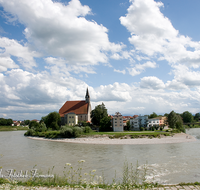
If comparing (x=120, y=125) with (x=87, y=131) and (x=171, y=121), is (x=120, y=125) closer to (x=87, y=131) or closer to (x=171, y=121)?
(x=87, y=131)

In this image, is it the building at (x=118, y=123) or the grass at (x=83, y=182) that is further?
the building at (x=118, y=123)

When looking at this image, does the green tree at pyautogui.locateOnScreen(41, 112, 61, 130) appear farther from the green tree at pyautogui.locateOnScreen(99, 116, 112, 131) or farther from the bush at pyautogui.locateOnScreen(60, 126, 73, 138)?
the green tree at pyautogui.locateOnScreen(99, 116, 112, 131)

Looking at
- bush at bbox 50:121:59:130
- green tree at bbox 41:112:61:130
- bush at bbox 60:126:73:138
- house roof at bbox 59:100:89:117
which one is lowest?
bush at bbox 60:126:73:138

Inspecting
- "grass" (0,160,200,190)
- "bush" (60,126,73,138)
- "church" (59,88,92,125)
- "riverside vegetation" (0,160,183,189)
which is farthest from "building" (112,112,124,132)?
"grass" (0,160,200,190)

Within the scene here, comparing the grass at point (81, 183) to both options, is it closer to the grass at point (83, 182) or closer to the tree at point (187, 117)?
the grass at point (83, 182)

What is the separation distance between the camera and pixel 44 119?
6569cm

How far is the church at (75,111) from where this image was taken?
A: 6800cm

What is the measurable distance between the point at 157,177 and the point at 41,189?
27.8ft

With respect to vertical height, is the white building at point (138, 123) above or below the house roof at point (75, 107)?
below

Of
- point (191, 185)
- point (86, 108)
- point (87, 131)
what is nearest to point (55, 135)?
point (87, 131)

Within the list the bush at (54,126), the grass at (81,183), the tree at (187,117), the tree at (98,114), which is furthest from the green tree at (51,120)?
the tree at (187,117)

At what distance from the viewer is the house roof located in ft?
246

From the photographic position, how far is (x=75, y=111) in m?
75.8

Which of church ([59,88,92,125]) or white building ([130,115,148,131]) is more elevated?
church ([59,88,92,125])
